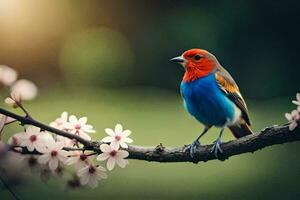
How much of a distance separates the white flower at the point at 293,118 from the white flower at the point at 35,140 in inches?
8.9

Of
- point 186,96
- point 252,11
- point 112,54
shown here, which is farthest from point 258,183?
point 112,54

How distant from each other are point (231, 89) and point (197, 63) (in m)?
0.07

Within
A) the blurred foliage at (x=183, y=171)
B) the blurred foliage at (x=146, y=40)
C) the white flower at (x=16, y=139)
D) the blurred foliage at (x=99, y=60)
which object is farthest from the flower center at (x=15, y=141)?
the blurred foliage at (x=99, y=60)

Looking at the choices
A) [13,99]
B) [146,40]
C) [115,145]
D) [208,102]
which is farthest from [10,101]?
[146,40]

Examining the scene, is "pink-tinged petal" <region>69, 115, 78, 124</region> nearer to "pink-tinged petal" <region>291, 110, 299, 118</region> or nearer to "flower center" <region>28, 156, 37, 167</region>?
"flower center" <region>28, 156, 37, 167</region>

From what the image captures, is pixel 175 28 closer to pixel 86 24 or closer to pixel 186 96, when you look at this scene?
pixel 86 24

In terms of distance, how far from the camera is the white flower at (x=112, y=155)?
623 mm

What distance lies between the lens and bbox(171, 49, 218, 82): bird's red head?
801 millimetres

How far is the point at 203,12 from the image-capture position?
3.57 m

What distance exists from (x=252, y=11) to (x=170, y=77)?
624mm

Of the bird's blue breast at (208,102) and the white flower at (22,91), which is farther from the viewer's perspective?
the bird's blue breast at (208,102)

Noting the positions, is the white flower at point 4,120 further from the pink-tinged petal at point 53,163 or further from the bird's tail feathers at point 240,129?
the bird's tail feathers at point 240,129

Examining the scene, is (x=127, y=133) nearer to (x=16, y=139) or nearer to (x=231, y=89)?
(x=16, y=139)

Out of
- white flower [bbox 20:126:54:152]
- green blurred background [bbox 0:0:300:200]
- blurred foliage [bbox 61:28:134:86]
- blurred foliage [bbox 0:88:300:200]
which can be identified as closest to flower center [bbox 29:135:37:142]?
white flower [bbox 20:126:54:152]
